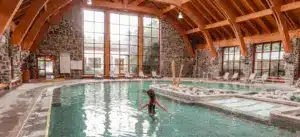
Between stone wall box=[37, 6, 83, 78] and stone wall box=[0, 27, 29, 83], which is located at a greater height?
stone wall box=[37, 6, 83, 78]

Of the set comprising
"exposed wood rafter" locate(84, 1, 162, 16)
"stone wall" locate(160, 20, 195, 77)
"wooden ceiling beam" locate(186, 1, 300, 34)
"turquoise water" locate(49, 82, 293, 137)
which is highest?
"exposed wood rafter" locate(84, 1, 162, 16)

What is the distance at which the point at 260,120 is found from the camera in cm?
479

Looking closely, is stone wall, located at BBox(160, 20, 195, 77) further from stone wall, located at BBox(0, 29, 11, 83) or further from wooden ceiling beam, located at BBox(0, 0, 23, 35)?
wooden ceiling beam, located at BBox(0, 0, 23, 35)

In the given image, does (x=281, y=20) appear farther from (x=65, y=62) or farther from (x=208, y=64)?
(x=65, y=62)

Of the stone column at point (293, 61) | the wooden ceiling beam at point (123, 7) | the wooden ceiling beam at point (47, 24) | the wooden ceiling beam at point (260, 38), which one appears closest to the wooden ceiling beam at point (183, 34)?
the wooden ceiling beam at point (123, 7)

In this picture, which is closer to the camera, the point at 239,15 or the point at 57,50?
the point at 239,15

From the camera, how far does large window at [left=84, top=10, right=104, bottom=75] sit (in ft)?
54.3

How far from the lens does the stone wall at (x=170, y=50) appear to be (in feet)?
62.3

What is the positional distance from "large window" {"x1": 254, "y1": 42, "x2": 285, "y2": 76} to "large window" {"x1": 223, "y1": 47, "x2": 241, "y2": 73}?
160 cm

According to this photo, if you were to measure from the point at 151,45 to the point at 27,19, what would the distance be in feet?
38.2

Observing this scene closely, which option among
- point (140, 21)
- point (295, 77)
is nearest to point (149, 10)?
point (140, 21)

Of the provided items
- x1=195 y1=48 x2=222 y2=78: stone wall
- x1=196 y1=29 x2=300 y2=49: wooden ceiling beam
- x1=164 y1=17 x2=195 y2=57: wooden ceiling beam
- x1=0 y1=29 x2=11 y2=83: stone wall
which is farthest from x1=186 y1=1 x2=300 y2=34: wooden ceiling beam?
x1=0 y1=29 x2=11 y2=83: stone wall

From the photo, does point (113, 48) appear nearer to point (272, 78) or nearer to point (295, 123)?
point (272, 78)

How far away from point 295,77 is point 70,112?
1262 cm
